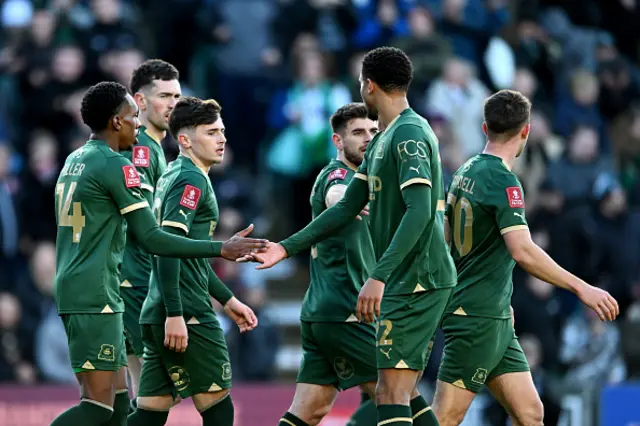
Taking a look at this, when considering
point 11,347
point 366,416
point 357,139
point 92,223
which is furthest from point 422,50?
point 92,223

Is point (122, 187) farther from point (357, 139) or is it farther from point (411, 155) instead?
point (357, 139)

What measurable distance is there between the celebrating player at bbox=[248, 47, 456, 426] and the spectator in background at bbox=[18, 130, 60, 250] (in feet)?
24.1

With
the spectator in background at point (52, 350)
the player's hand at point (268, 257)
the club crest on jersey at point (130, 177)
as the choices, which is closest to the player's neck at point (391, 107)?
the player's hand at point (268, 257)

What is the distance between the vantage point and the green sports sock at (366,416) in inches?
388

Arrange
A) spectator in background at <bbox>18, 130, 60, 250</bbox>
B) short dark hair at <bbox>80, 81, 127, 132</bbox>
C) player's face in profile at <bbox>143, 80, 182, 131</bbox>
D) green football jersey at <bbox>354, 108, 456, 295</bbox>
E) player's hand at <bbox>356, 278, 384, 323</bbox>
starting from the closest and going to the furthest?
player's hand at <bbox>356, 278, 384, 323</bbox> → green football jersey at <bbox>354, 108, 456, 295</bbox> → short dark hair at <bbox>80, 81, 127, 132</bbox> → player's face in profile at <bbox>143, 80, 182, 131</bbox> → spectator in background at <bbox>18, 130, 60, 250</bbox>

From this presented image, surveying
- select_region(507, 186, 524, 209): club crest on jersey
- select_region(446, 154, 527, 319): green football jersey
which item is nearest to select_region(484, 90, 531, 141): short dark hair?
select_region(446, 154, 527, 319): green football jersey

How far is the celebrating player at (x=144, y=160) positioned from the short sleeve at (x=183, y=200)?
2.51ft

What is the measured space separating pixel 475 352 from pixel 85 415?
8.13 ft

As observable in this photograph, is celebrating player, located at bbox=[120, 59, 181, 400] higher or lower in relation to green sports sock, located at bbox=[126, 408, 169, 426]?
higher

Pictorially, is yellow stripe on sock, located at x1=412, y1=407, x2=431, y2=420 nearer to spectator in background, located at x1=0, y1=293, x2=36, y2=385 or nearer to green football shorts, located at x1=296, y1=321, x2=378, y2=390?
green football shorts, located at x1=296, y1=321, x2=378, y2=390

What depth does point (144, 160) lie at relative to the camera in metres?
9.99

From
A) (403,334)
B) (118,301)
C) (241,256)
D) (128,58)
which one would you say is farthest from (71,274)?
(128,58)

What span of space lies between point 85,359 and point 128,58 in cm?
806

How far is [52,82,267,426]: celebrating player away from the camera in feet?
28.1
